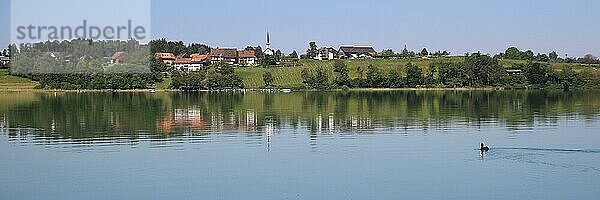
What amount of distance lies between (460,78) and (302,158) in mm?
95917

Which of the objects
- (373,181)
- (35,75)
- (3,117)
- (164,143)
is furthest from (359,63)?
(373,181)

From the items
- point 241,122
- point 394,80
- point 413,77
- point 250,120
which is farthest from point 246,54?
point 241,122

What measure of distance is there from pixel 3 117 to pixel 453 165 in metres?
36.3

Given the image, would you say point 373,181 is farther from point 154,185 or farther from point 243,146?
point 243,146

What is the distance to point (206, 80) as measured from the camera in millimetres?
126750

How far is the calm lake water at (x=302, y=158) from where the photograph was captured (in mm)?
23188

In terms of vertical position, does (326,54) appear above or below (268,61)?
above

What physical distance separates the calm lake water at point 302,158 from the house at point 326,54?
10813 cm

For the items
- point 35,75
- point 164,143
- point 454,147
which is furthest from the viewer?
point 35,75

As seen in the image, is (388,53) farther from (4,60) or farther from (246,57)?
(4,60)

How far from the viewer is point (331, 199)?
21719 mm

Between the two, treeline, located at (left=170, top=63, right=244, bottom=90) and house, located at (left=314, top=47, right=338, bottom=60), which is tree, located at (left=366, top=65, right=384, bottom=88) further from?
house, located at (left=314, top=47, right=338, bottom=60)

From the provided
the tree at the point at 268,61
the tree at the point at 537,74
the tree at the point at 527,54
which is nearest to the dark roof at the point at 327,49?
the tree at the point at 268,61

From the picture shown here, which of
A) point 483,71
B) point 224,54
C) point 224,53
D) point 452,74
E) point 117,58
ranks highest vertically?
point 224,53
